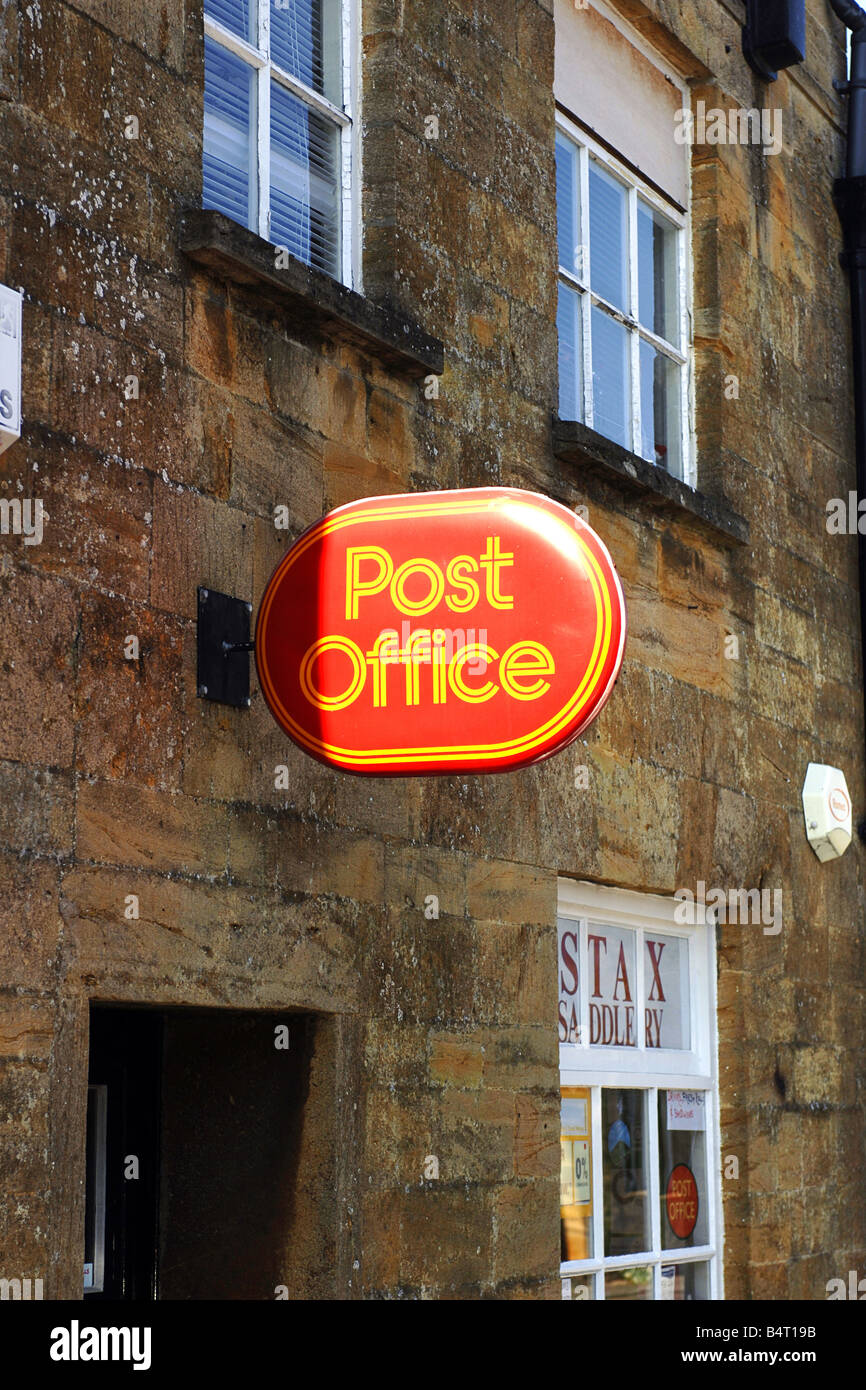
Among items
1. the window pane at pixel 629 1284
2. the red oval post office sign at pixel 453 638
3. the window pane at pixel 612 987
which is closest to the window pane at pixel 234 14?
the red oval post office sign at pixel 453 638

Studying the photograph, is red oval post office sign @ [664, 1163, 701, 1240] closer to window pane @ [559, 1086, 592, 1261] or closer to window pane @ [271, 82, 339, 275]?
window pane @ [559, 1086, 592, 1261]

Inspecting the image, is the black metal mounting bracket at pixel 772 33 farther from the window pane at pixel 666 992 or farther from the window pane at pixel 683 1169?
the window pane at pixel 683 1169

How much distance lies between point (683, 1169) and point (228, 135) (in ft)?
13.0

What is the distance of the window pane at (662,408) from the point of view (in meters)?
7.61

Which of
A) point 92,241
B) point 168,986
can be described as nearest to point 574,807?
point 168,986

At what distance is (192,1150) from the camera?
17.1ft

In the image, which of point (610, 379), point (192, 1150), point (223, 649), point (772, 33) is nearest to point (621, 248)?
point (610, 379)

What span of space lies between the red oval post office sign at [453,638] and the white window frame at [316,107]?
1316mm

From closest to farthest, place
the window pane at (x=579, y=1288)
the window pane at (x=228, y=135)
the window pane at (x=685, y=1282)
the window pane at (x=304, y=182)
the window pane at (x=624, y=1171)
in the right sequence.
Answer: the window pane at (x=228, y=135)
the window pane at (x=304, y=182)
the window pane at (x=579, y=1288)
the window pane at (x=624, y=1171)
the window pane at (x=685, y=1282)

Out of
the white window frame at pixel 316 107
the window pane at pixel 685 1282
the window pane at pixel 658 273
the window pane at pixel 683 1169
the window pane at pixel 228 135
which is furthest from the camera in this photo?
the window pane at pixel 658 273

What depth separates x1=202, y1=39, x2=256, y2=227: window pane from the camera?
527 cm

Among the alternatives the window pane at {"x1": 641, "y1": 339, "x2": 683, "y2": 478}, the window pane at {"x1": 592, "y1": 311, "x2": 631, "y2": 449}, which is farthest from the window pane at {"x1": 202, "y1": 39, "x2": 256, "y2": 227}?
the window pane at {"x1": 641, "y1": 339, "x2": 683, "y2": 478}

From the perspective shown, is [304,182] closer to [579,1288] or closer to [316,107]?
[316,107]
